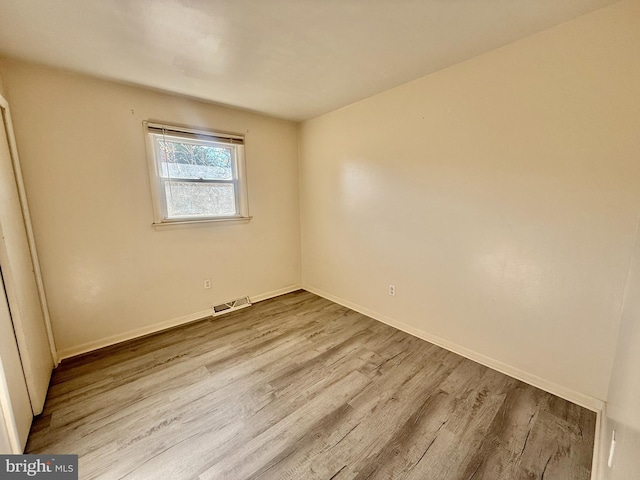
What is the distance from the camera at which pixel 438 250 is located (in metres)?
2.32

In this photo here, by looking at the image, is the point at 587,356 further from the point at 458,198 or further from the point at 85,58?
the point at 85,58

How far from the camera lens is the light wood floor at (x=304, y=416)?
1.32 metres

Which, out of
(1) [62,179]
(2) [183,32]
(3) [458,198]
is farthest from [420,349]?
(1) [62,179]

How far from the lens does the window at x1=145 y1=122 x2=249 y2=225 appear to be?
100 inches

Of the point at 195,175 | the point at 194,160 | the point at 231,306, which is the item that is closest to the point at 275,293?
the point at 231,306

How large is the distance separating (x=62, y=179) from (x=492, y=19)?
10.8 ft

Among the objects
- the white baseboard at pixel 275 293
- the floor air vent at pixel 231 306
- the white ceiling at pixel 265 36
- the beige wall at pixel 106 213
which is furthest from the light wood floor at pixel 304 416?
the white ceiling at pixel 265 36

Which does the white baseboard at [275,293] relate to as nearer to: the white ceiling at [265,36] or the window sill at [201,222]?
the window sill at [201,222]

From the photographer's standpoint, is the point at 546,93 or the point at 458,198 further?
the point at 458,198

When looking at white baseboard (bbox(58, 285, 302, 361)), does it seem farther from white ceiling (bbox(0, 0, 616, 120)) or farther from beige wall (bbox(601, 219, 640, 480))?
beige wall (bbox(601, 219, 640, 480))

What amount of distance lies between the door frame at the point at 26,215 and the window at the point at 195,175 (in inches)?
33.3

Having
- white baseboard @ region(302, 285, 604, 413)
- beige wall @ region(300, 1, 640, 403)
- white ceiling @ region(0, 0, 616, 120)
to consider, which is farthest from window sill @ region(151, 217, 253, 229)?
white baseboard @ region(302, 285, 604, 413)

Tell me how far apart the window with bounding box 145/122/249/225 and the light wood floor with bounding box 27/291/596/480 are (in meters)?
1.39

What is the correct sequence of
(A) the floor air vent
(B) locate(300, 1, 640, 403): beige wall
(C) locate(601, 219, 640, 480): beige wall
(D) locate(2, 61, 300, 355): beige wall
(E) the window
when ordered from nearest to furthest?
(C) locate(601, 219, 640, 480): beige wall → (B) locate(300, 1, 640, 403): beige wall → (D) locate(2, 61, 300, 355): beige wall → (E) the window → (A) the floor air vent
